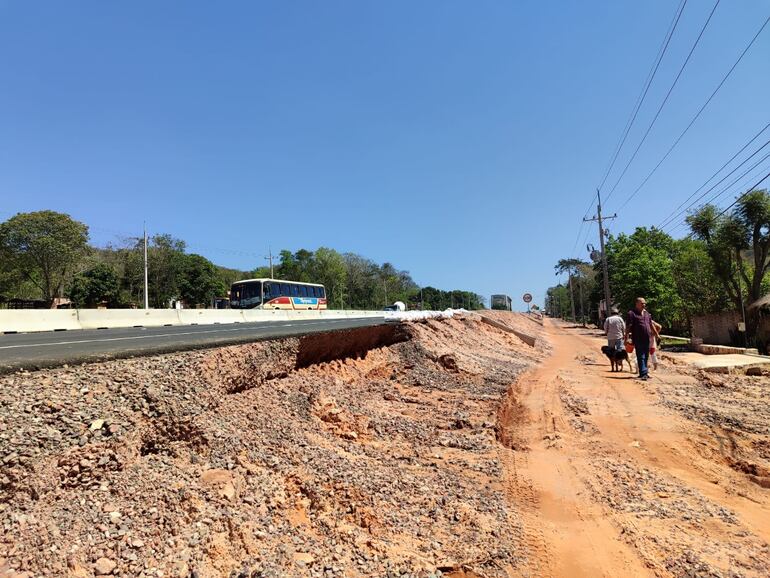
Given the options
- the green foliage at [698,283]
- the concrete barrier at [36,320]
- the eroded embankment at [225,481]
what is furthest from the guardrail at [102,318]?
the green foliage at [698,283]

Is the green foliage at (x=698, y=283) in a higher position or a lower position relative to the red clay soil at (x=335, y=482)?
higher

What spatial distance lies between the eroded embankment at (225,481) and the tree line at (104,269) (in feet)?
135

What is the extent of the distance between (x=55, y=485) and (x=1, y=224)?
45781 millimetres

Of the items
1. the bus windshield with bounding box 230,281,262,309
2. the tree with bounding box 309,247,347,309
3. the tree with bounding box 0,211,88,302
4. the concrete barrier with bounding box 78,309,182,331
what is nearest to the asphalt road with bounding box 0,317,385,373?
the concrete barrier with bounding box 78,309,182,331

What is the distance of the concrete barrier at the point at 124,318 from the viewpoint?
54.4 feet

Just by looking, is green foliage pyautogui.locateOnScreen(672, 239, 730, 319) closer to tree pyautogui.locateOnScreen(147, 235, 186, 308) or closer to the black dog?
the black dog

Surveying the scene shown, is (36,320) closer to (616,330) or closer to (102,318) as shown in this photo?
(102,318)

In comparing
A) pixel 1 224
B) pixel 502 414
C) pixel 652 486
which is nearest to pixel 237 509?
pixel 652 486

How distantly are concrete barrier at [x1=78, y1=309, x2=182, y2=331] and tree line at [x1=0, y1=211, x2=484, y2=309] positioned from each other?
25.4 m

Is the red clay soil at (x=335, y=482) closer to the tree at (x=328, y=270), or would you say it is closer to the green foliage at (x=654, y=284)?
the green foliage at (x=654, y=284)

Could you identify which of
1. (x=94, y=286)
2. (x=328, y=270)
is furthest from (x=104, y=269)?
(x=328, y=270)

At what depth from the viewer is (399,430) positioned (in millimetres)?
6859

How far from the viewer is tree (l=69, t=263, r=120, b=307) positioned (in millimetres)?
43734

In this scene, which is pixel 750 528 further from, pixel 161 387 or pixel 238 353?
pixel 238 353
